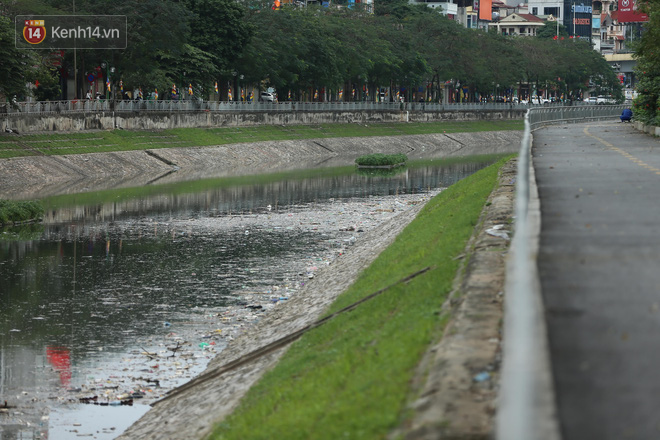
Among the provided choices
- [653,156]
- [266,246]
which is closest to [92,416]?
[266,246]

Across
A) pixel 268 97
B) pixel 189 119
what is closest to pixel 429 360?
pixel 189 119

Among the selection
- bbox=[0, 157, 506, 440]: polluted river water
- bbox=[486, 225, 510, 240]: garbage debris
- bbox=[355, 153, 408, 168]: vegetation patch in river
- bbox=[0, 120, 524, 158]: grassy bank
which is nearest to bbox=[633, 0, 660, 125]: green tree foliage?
bbox=[0, 157, 506, 440]: polluted river water

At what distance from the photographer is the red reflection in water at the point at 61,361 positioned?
70.1 ft

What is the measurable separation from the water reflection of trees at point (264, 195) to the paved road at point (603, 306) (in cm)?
3037

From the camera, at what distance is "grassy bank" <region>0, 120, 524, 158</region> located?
226ft

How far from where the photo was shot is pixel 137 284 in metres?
31.9

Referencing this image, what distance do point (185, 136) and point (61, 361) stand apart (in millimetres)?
66235

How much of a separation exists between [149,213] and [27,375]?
29.8m

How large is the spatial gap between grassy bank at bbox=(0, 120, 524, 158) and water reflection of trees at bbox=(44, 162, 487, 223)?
13691mm

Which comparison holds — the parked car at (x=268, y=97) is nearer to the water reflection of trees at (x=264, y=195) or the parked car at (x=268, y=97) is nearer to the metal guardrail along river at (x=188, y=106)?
the metal guardrail along river at (x=188, y=106)

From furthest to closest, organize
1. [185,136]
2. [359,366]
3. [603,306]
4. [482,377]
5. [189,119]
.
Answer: [189,119], [185,136], [359,366], [603,306], [482,377]

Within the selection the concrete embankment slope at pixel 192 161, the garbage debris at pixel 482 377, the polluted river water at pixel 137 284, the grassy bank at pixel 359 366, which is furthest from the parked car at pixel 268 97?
the garbage debris at pixel 482 377

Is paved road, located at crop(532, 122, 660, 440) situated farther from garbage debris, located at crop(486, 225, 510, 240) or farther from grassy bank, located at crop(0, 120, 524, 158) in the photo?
grassy bank, located at crop(0, 120, 524, 158)

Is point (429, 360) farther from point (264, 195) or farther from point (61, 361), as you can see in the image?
point (264, 195)
